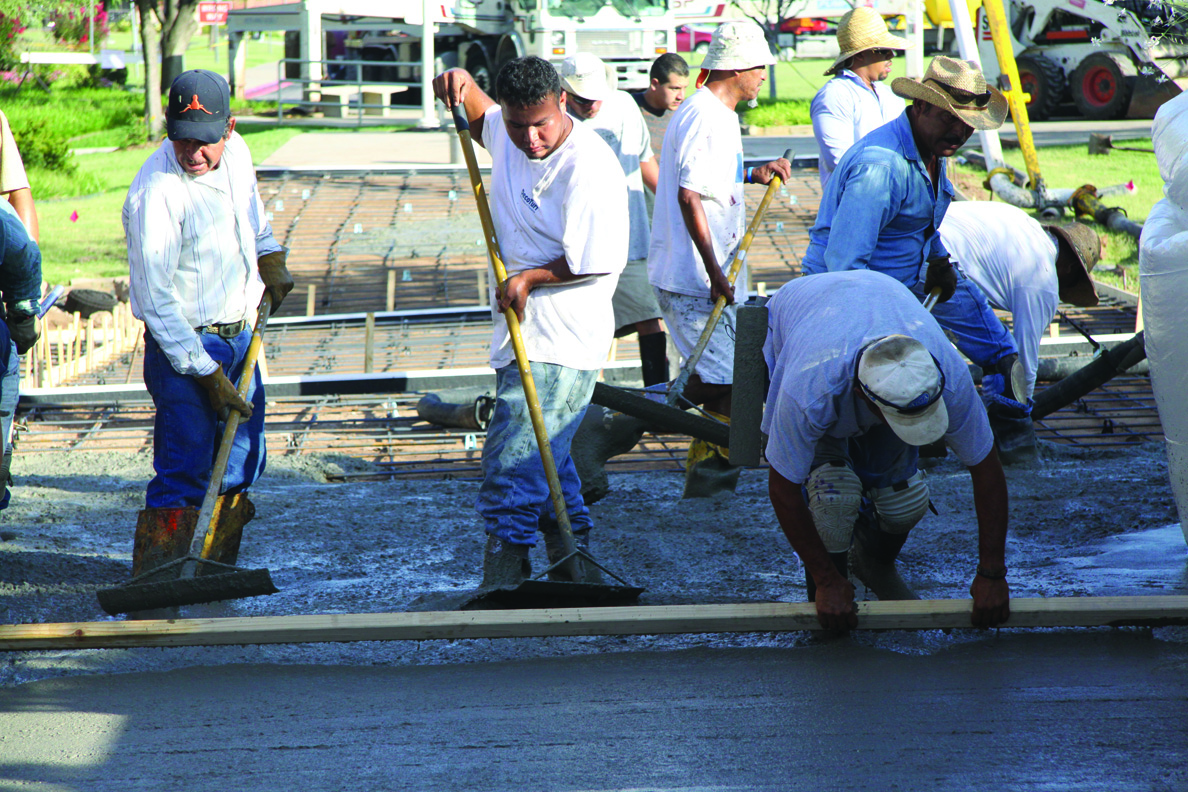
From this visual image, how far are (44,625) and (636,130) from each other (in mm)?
3304

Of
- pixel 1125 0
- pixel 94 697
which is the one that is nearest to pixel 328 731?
pixel 94 697

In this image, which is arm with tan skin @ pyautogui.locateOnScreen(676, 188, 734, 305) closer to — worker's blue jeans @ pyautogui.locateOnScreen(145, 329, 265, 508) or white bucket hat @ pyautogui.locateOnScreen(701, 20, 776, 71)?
white bucket hat @ pyautogui.locateOnScreen(701, 20, 776, 71)

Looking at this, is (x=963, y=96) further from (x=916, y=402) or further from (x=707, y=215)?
(x=916, y=402)

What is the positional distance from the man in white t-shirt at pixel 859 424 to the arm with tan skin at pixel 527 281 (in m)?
0.64

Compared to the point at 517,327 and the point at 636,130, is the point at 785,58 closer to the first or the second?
the point at 636,130

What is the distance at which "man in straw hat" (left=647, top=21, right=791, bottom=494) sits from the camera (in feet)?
14.6

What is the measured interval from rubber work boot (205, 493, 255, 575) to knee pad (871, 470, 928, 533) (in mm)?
2061

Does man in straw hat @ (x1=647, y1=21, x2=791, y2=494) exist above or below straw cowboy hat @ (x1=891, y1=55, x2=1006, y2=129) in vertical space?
below

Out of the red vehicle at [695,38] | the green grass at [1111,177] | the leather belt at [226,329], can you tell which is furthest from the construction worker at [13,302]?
the red vehicle at [695,38]

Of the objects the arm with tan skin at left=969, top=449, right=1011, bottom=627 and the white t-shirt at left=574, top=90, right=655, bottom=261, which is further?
the white t-shirt at left=574, top=90, right=655, bottom=261

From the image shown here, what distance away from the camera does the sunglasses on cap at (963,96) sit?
11.8 feet

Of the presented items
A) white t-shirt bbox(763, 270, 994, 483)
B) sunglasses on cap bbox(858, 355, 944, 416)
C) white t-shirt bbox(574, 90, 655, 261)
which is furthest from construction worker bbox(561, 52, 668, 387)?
sunglasses on cap bbox(858, 355, 944, 416)

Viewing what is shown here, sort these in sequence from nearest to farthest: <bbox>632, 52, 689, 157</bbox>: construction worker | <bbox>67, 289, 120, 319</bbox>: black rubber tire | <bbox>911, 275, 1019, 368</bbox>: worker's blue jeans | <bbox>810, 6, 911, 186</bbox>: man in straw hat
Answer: <bbox>911, 275, 1019, 368</bbox>: worker's blue jeans → <bbox>810, 6, 911, 186</bbox>: man in straw hat → <bbox>632, 52, 689, 157</bbox>: construction worker → <bbox>67, 289, 120, 319</bbox>: black rubber tire

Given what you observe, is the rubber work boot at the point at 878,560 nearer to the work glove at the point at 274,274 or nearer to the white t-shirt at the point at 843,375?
the white t-shirt at the point at 843,375
